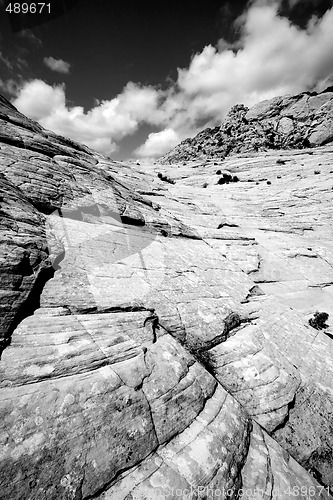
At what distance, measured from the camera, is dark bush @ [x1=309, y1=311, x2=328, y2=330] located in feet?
53.5

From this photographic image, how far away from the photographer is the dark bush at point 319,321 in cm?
1631

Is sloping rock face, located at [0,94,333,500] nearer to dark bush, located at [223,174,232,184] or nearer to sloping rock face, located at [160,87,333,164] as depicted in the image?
dark bush, located at [223,174,232,184]

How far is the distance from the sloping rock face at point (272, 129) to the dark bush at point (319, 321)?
Answer: 94.2 metres

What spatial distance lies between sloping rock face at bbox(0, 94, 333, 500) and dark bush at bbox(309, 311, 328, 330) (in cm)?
50

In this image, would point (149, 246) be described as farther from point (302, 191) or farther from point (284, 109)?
point (284, 109)

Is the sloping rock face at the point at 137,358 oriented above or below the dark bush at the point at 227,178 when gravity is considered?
below

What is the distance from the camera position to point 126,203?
66.9ft

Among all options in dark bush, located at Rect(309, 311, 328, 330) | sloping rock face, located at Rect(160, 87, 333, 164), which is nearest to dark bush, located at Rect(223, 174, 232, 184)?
dark bush, located at Rect(309, 311, 328, 330)

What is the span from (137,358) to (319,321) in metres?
14.9

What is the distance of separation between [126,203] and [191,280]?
995 cm

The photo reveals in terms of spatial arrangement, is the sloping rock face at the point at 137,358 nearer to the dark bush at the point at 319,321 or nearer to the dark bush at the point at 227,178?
the dark bush at the point at 319,321

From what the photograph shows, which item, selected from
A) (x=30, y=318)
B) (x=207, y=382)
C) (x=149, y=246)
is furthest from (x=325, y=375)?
(x=30, y=318)

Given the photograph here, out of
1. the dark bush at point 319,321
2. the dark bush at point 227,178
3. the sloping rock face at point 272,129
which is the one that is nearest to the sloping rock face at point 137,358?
the dark bush at point 319,321

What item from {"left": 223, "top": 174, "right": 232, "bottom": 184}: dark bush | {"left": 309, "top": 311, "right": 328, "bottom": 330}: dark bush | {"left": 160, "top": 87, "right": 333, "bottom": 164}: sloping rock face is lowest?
{"left": 309, "top": 311, "right": 328, "bottom": 330}: dark bush
